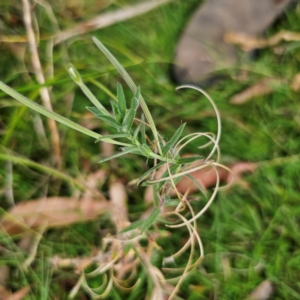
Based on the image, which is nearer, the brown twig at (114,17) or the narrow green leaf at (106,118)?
the narrow green leaf at (106,118)

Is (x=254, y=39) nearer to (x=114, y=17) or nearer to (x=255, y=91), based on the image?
(x=255, y=91)

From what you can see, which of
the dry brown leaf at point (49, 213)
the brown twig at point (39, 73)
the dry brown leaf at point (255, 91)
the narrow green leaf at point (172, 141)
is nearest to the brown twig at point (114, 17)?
the brown twig at point (39, 73)

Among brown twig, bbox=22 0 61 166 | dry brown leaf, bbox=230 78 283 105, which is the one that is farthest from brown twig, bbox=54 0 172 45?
dry brown leaf, bbox=230 78 283 105

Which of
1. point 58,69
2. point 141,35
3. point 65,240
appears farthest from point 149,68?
point 65,240

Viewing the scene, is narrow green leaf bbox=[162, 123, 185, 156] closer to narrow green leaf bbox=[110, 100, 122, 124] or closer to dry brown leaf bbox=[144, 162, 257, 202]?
narrow green leaf bbox=[110, 100, 122, 124]

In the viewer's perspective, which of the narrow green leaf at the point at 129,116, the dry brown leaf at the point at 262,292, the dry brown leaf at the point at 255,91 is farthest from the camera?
the dry brown leaf at the point at 255,91

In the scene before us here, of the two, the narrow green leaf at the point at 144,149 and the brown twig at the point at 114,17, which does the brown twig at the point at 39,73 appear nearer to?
the brown twig at the point at 114,17

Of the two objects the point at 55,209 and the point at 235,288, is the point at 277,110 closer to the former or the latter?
the point at 235,288

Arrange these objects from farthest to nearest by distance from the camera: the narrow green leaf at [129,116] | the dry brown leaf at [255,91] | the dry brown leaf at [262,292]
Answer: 1. the dry brown leaf at [255,91]
2. the dry brown leaf at [262,292]
3. the narrow green leaf at [129,116]
